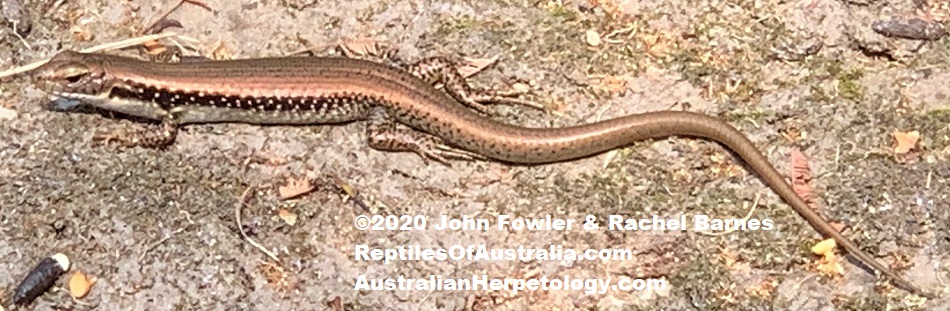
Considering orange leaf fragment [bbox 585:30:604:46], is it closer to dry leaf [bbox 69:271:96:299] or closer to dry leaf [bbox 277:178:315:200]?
dry leaf [bbox 277:178:315:200]

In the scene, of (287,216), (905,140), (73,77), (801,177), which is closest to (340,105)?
(287,216)

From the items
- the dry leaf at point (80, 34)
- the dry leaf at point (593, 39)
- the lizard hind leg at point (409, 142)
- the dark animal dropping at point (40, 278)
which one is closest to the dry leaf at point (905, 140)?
the dry leaf at point (593, 39)

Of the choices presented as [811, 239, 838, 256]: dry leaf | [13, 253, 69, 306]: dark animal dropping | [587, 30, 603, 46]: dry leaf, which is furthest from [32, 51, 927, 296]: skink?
[13, 253, 69, 306]: dark animal dropping

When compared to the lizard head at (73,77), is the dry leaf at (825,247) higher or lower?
lower

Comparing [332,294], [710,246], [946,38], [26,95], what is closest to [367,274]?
[332,294]

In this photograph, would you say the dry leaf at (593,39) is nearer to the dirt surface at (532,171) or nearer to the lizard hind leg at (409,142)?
the dirt surface at (532,171)

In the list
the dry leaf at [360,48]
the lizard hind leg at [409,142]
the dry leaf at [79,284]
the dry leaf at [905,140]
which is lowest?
the dry leaf at [79,284]
